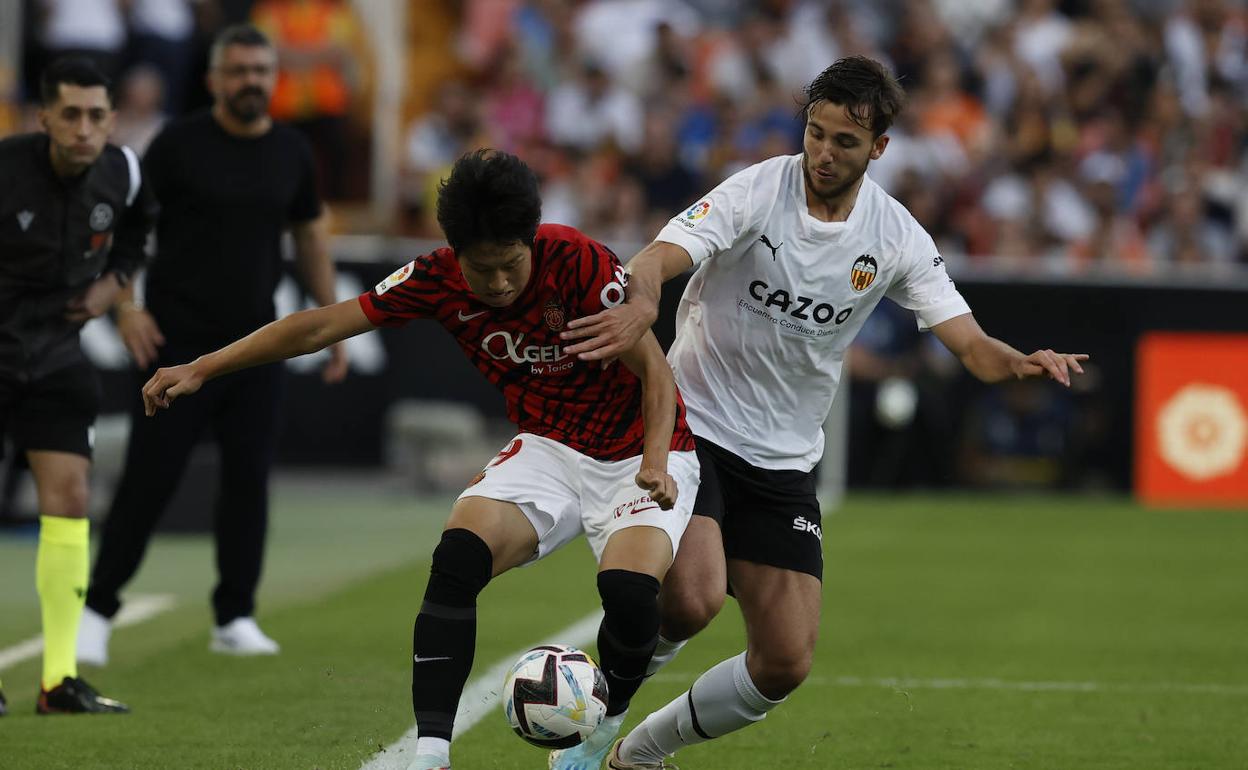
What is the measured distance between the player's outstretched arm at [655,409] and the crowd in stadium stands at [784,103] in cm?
1121

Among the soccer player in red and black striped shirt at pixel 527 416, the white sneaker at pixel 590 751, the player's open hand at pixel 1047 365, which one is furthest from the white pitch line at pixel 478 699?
the player's open hand at pixel 1047 365

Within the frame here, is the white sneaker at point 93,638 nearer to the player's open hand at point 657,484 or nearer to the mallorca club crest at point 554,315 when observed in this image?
the mallorca club crest at point 554,315

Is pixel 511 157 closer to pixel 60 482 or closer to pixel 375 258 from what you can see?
pixel 60 482

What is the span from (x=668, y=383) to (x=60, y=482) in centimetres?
248

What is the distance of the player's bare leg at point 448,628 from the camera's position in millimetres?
4801

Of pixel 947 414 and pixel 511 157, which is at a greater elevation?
pixel 511 157

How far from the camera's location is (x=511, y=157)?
484 centimetres

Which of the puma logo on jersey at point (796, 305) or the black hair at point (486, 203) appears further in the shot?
the puma logo on jersey at point (796, 305)

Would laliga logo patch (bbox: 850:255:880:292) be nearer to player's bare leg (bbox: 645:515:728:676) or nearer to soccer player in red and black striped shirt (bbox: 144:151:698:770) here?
soccer player in red and black striped shirt (bbox: 144:151:698:770)

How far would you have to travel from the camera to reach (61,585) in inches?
252

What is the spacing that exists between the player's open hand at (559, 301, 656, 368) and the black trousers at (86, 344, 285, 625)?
3.24m

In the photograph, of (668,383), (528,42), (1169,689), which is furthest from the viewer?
(528,42)

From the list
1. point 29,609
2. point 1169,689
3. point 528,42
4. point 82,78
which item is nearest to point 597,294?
point 82,78

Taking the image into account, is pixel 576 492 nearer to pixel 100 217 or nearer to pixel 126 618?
pixel 100 217
